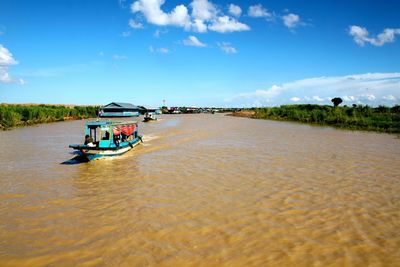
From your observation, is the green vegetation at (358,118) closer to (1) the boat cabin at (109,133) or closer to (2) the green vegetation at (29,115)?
(1) the boat cabin at (109,133)

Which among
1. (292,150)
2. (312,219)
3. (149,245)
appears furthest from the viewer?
(292,150)

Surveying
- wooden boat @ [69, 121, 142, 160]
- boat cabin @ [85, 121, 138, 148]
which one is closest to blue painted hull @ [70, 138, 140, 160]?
wooden boat @ [69, 121, 142, 160]

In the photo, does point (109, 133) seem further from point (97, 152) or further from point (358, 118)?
point (358, 118)

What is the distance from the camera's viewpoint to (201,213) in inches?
294

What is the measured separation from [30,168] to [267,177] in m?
9.92

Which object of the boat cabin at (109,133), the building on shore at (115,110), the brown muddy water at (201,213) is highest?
the building on shore at (115,110)

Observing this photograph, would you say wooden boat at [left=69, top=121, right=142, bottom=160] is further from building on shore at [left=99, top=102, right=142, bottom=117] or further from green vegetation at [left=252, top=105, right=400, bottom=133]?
building on shore at [left=99, top=102, right=142, bottom=117]

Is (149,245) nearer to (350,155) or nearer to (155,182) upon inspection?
(155,182)

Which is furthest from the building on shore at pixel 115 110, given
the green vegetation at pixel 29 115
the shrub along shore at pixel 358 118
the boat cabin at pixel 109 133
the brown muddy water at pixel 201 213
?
the brown muddy water at pixel 201 213

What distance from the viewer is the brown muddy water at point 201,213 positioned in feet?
18.0

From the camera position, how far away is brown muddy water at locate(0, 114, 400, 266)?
5.48m

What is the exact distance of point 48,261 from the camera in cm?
525

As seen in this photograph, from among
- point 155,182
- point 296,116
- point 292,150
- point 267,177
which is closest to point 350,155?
point 292,150

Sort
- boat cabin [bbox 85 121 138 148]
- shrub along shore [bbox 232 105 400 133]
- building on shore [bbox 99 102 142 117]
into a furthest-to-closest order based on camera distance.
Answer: building on shore [bbox 99 102 142 117] < shrub along shore [bbox 232 105 400 133] < boat cabin [bbox 85 121 138 148]
